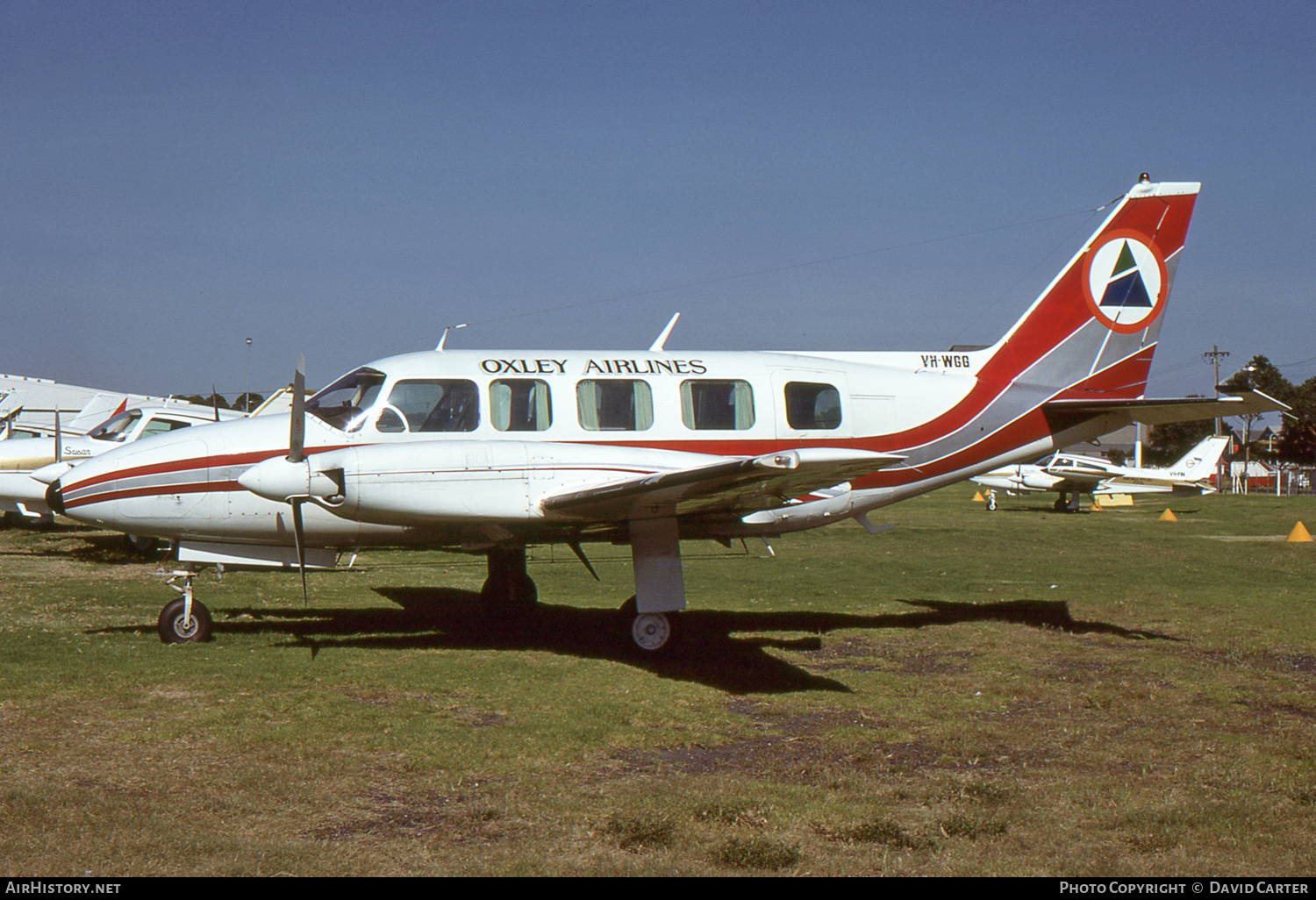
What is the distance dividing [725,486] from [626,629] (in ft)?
13.0

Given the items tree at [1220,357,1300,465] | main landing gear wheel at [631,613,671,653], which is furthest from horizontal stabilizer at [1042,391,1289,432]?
tree at [1220,357,1300,465]

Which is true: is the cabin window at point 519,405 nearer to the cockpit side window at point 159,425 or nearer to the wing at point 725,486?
the wing at point 725,486

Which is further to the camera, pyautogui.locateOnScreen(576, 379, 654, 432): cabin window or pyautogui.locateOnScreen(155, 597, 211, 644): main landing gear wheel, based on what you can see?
pyautogui.locateOnScreen(576, 379, 654, 432): cabin window

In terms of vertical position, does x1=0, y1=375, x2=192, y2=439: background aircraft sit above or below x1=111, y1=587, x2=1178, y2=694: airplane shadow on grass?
above

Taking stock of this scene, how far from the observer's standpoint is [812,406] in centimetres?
1159

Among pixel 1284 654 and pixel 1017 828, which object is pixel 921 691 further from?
pixel 1284 654

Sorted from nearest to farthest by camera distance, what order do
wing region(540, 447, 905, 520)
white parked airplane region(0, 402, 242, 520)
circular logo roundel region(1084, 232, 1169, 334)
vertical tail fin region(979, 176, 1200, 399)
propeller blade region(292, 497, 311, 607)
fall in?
1. wing region(540, 447, 905, 520)
2. propeller blade region(292, 497, 311, 607)
3. vertical tail fin region(979, 176, 1200, 399)
4. circular logo roundel region(1084, 232, 1169, 334)
5. white parked airplane region(0, 402, 242, 520)

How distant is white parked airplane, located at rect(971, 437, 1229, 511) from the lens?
126 ft

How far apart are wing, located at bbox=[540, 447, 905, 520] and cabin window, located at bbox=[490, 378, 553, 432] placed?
1426 millimetres

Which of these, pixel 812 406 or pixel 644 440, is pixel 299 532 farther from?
pixel 812 406

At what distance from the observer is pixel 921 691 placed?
916cm

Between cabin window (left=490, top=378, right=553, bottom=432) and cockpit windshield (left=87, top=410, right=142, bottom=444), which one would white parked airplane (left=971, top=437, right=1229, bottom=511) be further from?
cabin window (left=490, top=378, right=553, bottom=432)

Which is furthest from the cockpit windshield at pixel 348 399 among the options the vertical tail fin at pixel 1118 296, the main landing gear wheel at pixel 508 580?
the vertical tail fin at pixel 1118 296

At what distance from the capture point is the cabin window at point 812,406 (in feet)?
37.7
